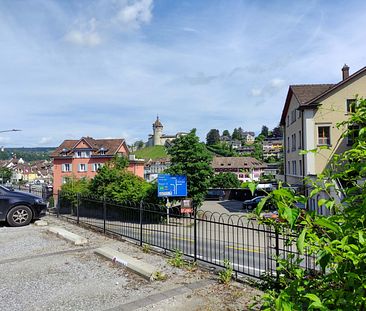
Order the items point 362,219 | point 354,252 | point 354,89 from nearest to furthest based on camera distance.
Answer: point 354,252
point 362,219
point 354,89

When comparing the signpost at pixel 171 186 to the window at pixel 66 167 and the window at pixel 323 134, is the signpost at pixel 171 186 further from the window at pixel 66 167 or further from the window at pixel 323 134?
the window at pixel 66 167

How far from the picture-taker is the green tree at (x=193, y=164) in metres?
28.1

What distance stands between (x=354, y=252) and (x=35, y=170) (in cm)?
15725

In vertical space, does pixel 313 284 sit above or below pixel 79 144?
below

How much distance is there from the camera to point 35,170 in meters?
145

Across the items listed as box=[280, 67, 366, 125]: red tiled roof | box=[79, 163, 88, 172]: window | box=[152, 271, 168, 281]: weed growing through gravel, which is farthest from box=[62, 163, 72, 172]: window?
box=[152, 271, 168, 281]: weed growing through gravel

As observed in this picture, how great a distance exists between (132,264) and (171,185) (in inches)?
756

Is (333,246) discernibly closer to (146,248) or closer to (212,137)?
(146,248)

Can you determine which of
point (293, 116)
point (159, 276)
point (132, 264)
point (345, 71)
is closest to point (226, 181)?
point (293, 116)

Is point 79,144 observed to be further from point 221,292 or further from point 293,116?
point 221,292

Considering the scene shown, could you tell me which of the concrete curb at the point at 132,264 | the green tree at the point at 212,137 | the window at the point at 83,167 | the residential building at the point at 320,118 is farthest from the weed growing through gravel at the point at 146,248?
the green tree at the point at 212,137

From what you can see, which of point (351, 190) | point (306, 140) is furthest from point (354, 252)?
point (306, 140)

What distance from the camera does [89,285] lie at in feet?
17.8

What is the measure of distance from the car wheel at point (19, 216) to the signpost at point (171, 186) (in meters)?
14.6
